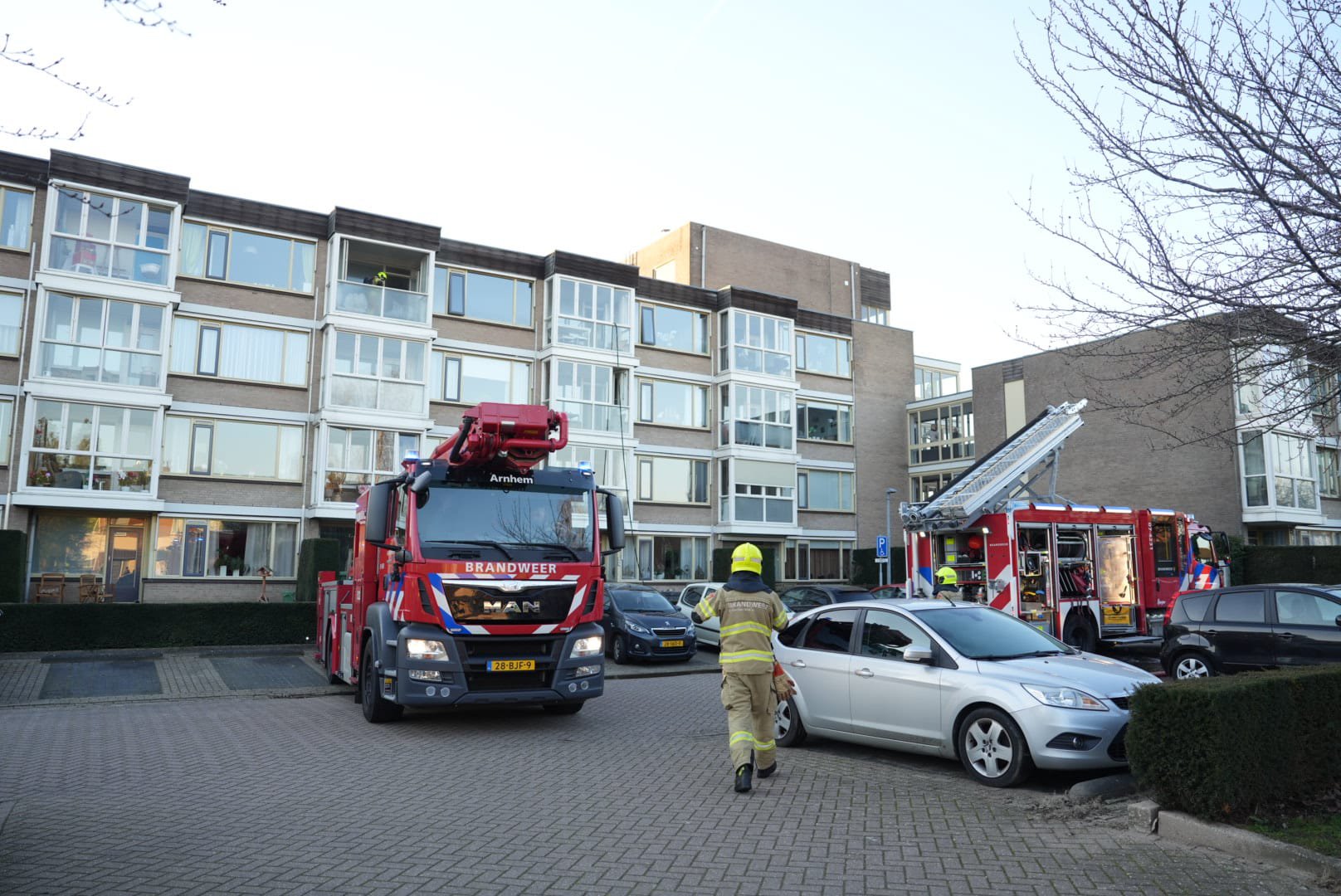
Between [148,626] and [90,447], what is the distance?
6.50 meters

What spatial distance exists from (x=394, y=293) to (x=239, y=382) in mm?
4995

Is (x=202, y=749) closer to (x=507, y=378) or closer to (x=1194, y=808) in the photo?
(x=1194, y=808)

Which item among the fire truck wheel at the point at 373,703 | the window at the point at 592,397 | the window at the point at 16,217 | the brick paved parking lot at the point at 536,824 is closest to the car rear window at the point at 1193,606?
the brick paved parking lot at the point at 536,824

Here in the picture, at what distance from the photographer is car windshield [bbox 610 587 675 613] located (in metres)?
20.1

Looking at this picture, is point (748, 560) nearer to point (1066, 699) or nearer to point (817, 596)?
point (1066, 699)

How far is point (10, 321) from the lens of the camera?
23.9 meters

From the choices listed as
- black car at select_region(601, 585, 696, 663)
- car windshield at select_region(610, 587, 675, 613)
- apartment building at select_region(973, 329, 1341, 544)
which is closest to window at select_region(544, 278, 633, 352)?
car windshield at select_region(610, 587, 675, 613)

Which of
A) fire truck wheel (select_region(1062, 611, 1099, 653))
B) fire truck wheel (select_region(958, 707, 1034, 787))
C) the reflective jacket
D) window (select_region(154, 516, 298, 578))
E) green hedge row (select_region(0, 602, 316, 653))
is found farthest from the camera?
window (select_region(154, 516, 298, 578))

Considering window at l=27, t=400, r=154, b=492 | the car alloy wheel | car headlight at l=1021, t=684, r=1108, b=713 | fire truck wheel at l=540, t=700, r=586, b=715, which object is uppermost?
window at l=27, t=400, r=154, b=492

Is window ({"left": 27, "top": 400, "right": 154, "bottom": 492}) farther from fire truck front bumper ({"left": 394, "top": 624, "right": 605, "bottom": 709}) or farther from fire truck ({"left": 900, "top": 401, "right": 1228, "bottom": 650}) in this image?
fire truck ({"left": 900, "top": 401, "right": 1228, "bottom": 650})

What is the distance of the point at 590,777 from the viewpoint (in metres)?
8.34

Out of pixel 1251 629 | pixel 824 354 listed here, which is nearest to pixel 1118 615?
pixel 1251 629

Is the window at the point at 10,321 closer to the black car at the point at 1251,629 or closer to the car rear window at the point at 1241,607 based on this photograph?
the black car at the point at 1251,629

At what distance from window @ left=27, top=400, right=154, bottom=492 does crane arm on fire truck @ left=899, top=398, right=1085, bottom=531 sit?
18840mm
